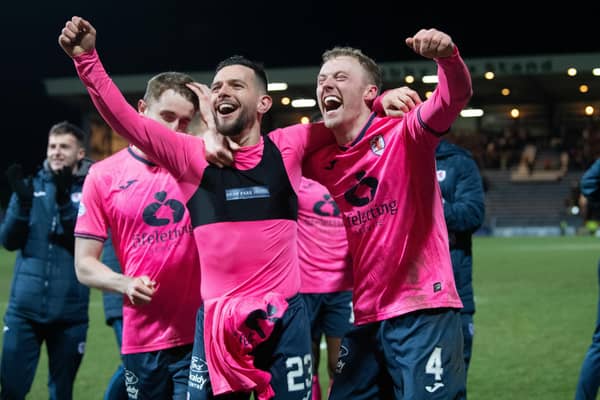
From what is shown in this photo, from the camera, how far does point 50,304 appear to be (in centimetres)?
550

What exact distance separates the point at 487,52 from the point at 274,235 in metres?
40.1

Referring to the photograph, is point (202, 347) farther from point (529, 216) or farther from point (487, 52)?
point (487, 52)

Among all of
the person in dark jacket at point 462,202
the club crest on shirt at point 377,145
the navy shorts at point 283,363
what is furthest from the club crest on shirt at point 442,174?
the navy shorts at point 283,363

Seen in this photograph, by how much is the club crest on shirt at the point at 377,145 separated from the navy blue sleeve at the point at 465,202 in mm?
1649

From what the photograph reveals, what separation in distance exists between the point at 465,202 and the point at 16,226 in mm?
3090

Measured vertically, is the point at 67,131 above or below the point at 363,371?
above

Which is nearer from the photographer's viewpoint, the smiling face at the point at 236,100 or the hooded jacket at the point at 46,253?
the smiling face at the point at 236,100

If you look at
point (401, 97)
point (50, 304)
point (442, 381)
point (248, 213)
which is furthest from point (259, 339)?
point (50, 304)

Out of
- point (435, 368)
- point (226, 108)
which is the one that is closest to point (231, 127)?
point (226, 108)

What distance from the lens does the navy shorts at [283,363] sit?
132 inches

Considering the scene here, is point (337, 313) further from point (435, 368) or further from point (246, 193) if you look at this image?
point (246, 193)

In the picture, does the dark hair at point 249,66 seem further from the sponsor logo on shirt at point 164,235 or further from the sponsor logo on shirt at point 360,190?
the sponsor logo on shirt at point 164,235

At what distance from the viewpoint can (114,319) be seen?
5555 millimetres

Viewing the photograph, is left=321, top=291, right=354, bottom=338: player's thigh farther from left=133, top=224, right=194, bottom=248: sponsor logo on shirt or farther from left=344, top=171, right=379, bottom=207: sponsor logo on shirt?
Result: left=344, top=171, right=379, bottom=207: sponsor logo on shirt
